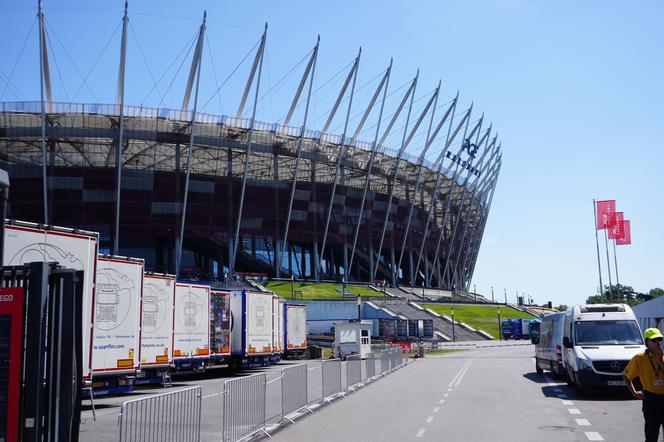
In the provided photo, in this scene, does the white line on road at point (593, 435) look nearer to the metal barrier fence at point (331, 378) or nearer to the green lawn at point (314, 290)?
the metal barrier fence at point (331, 378)

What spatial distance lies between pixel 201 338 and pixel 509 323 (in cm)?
5799

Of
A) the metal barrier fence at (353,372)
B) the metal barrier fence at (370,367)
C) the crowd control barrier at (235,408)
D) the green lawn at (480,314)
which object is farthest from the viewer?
the green lawn at (480,314)

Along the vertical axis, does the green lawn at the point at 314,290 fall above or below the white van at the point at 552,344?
above

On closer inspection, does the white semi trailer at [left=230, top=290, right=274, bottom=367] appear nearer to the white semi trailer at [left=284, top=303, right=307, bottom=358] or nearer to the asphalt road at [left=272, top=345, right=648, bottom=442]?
the white semi trailer at [left=284, top=303, right=307, bottom=358]

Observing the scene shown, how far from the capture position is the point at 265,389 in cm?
1344

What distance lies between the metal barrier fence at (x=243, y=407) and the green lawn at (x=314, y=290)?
55793 millimetres

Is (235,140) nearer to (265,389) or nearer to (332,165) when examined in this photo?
(332,165)

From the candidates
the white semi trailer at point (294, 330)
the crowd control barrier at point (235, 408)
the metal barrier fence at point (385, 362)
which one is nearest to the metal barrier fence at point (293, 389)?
the crowd control barrier at point (235, 408)

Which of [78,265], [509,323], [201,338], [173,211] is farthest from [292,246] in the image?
[78,265]

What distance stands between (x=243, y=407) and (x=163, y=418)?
122 inches

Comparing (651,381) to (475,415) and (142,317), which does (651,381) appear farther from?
(142,317)

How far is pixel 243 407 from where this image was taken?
1191 cm

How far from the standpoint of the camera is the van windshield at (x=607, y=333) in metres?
18.5

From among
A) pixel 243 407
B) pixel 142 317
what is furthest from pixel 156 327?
pixel 243 407
